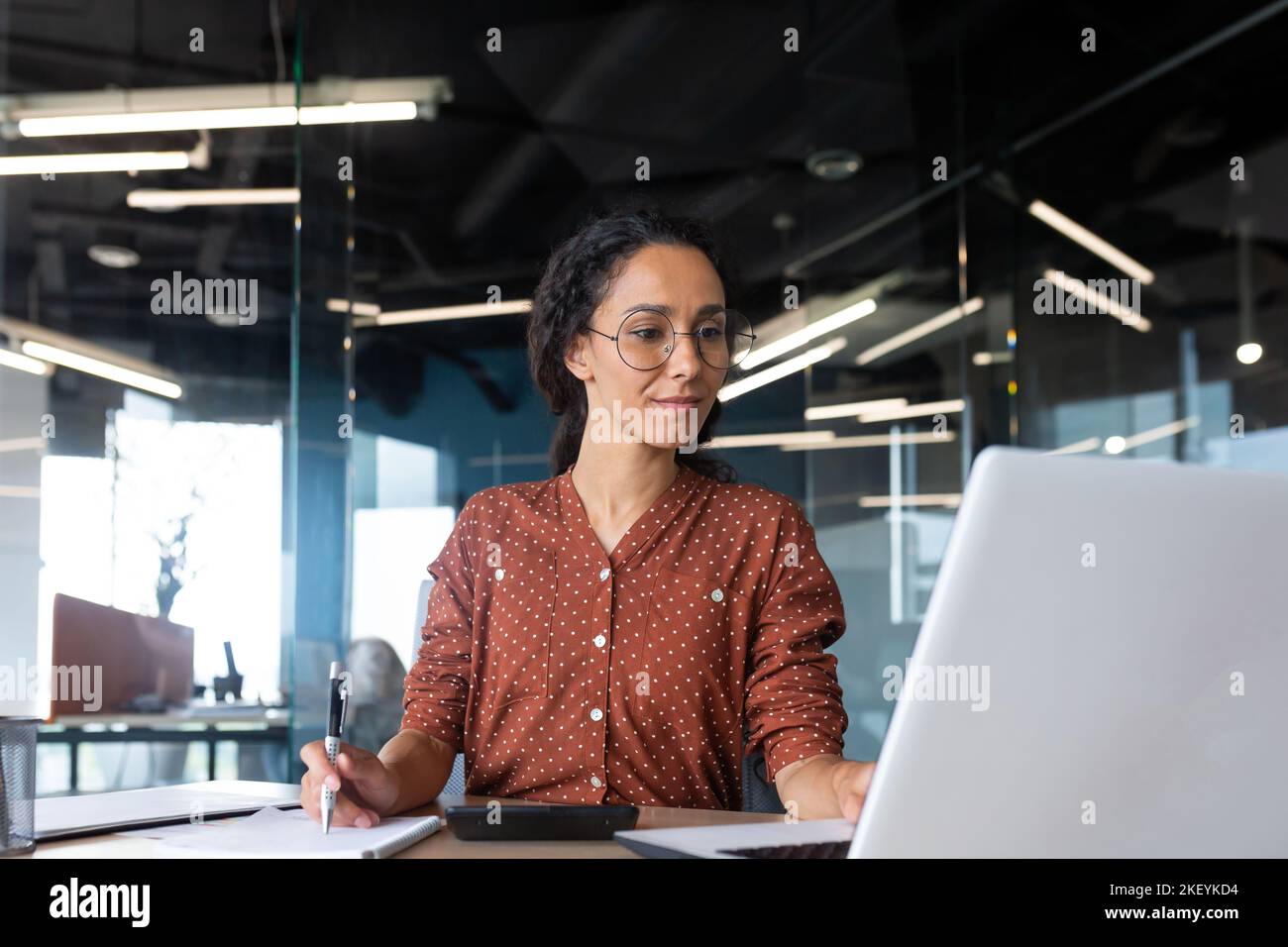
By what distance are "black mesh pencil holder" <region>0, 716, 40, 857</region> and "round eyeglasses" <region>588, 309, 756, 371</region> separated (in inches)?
39.4

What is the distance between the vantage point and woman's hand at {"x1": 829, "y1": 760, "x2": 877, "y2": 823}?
3.66ft

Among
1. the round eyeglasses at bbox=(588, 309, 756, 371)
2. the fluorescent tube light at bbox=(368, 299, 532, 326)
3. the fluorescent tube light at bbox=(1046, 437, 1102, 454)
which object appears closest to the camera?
the round eyeglasses at bbox=(588, 309, 756, 371)

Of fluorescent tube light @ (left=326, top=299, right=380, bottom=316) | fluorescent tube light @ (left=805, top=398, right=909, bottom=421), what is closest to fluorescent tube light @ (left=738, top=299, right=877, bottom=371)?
fluorescent tube light @ (left=805, top=398, right=909, bottom=421)

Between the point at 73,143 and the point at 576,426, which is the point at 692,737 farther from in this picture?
the point at 73,143

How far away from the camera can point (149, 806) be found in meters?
1.25

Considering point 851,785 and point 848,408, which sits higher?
point 848,408

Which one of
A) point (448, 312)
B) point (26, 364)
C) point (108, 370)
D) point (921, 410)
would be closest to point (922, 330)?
point (921, 410)

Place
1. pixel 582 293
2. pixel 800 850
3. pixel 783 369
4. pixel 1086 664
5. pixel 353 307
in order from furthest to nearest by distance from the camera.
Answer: pixel 783 369, pixel 353 307, pixel 582 293, pixel 800 850, pixel 1086 664

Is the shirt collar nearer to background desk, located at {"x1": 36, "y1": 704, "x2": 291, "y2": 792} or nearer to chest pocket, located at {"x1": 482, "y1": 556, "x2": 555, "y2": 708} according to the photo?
chest pocket, located at {"x1": 482, "y1": 556, "x2": 555, "y2": 708}

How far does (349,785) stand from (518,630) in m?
0.57

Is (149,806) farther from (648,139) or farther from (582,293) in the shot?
(648,139)

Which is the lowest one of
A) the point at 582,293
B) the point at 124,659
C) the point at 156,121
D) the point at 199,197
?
the point at 124,659

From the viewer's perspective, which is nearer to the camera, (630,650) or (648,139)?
(630,650)

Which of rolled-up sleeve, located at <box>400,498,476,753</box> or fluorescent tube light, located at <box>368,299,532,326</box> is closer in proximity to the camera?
rolled-up sleeve, located at <box>400,498,476,753</box>
